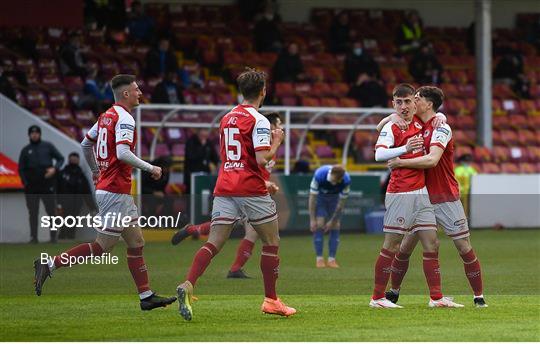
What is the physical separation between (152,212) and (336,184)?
5.65 metres

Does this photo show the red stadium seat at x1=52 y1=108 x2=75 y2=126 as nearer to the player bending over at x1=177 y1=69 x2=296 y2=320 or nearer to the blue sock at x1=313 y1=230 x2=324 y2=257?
the blue sock at x1=313 y1=230 x2=324 y2=257

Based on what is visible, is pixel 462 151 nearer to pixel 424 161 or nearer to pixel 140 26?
pixel 140 26

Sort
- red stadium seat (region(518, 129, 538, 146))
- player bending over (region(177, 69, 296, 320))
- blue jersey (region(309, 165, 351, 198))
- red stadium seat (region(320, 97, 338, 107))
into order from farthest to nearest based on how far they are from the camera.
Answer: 1. red stadium seat (region(518, 129, 538, 146))
2. red stadium seat (region(320, 97, 338, 107))
3. blue jersey (region(309, 165, 351, 198))
4. player bending over (region(177, 69, 296, 320))

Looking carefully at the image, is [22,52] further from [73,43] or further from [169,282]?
[169,282]

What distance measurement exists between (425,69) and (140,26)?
25.0ft

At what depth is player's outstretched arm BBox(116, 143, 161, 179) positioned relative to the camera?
1220 centimetres

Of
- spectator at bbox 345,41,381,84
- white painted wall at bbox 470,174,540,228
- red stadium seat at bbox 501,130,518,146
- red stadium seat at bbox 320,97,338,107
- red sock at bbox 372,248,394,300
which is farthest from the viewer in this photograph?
red stadium seat at bbox 501,130,518,146

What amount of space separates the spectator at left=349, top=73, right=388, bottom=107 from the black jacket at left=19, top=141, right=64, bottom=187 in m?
9.64

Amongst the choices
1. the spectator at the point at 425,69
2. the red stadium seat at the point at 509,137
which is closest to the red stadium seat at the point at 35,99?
the spectator at the point at 425,69

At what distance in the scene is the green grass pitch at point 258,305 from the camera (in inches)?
428

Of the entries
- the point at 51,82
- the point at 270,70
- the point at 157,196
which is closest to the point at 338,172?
the point at 157,196

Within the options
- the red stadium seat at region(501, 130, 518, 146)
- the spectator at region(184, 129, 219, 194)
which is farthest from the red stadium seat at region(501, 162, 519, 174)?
the spectator at region(184, 129, 219, 194)

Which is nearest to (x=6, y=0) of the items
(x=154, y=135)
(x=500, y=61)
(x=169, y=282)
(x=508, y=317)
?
(x=154, y=135)

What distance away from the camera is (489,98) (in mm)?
33562
